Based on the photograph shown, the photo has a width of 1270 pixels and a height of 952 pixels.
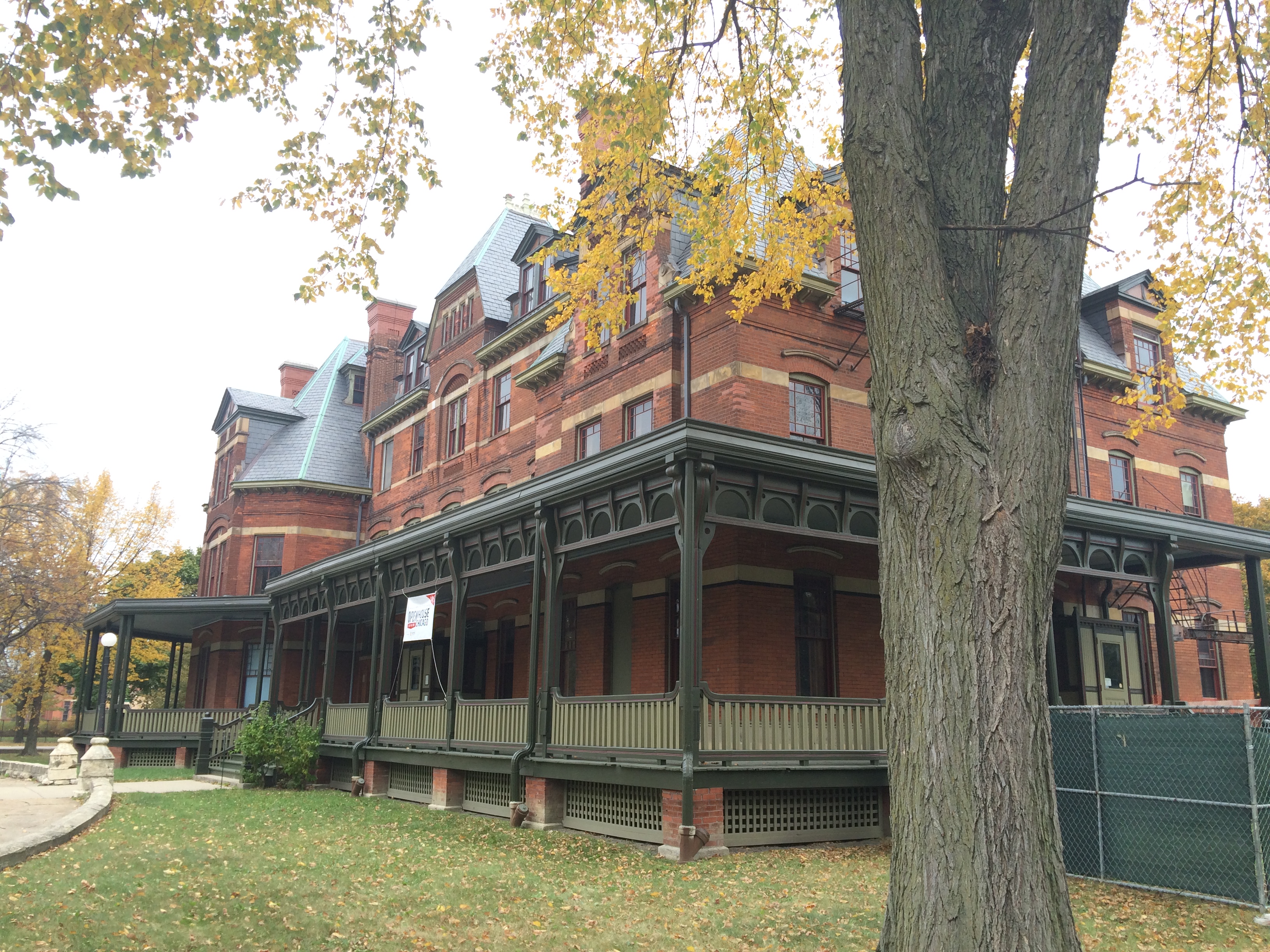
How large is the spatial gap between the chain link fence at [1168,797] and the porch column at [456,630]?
9.71m

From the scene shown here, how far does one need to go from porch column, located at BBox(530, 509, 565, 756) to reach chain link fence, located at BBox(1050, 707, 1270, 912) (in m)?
6.63

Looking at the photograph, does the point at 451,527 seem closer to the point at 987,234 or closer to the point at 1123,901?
the point at 1123,901

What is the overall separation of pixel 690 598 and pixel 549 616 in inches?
→ 110

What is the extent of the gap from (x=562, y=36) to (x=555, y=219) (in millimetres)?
2820

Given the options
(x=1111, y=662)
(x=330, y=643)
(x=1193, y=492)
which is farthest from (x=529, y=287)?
(x=1193, y=492)

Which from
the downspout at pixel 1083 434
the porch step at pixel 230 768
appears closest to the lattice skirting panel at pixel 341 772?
the porch step at pixel 230 768

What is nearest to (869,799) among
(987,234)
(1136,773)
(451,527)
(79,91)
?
(1136,773)

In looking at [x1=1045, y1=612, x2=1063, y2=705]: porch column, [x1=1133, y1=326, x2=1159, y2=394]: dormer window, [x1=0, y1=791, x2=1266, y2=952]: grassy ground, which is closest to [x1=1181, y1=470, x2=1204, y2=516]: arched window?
[x1=1133, y1=326, x2=1159, y2=394]: dormer window

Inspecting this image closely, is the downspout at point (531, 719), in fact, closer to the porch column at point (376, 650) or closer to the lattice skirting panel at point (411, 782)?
the lattice skirting panel at point (411, 782)

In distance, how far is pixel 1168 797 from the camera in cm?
992

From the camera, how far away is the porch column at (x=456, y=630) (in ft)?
56.2

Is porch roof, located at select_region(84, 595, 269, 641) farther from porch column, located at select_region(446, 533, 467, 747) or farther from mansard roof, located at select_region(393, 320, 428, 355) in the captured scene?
porch column, located at select_region(446, 533, 467, 747)

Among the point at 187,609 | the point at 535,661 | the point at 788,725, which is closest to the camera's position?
the point at 788,725

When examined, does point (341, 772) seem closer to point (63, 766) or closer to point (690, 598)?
point (63, 766)
